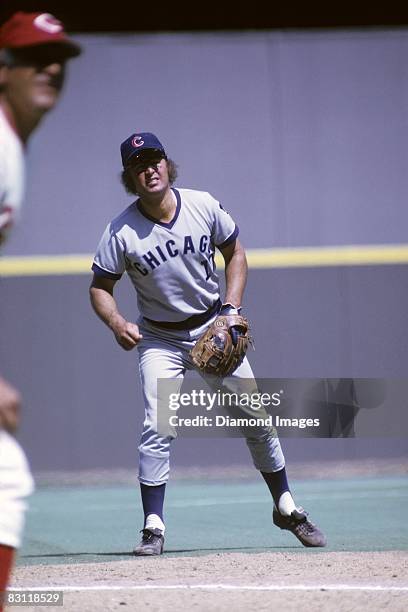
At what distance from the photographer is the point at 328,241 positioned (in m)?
7.21

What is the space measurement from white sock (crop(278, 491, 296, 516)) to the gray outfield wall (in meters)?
2.79

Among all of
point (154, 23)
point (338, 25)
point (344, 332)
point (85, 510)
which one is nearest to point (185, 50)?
point (154, 23)

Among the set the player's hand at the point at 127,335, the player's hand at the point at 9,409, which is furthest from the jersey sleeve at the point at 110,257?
the player's hand at the point at 9,409

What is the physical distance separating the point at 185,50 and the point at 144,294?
3.32 meters

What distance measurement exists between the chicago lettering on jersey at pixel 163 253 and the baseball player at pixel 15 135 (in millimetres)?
2099

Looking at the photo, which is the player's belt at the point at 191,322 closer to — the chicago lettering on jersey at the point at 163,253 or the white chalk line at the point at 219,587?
the chicago lettering on jersey at the point at 163,253

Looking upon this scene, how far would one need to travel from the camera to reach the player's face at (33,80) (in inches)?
78.7

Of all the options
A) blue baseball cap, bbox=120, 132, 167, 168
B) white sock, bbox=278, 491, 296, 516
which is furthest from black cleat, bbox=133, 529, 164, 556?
blue baseball cap, bbox=120, 132, 167, 168

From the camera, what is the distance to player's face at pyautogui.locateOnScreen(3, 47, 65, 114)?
2000 millimetres

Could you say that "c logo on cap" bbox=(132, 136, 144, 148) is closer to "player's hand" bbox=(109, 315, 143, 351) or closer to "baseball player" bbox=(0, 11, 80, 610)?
"player's hand" bbox=(109, 315, 143, 351)

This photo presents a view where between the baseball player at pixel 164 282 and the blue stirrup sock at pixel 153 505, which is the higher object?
the baseball player at pixel 164 282

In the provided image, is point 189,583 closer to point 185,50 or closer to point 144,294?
point 144,294

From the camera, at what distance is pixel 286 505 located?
4203 millimetres

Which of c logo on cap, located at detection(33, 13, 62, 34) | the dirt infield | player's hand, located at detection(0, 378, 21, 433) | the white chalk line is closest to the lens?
player's hand, located at detection(0, 378, 21, 433)
